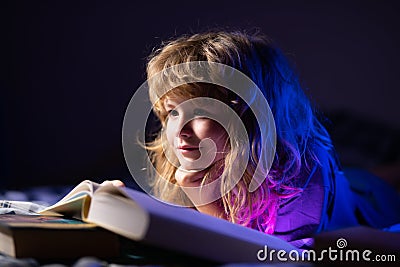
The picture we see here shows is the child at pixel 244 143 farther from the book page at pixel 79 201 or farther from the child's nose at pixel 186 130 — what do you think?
the book page at pixel 79 201

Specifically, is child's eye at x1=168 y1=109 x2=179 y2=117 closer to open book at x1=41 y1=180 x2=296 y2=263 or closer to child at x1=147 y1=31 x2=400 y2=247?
child at x1=147 y1=31 x2=400 y2=247

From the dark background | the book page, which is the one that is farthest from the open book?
the dark background

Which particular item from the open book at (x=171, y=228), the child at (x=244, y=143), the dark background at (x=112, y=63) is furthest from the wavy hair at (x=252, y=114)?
the dark background at (x=112, y=63)

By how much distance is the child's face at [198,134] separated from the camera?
0.71 metres

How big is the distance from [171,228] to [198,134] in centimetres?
25

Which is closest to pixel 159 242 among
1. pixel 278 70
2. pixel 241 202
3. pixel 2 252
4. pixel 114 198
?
pixel 114 198

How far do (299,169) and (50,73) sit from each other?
143 cm

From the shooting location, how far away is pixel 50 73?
1.98m

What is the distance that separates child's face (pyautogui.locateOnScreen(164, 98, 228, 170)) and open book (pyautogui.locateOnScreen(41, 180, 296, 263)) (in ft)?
0.62

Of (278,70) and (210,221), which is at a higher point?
(278,70)

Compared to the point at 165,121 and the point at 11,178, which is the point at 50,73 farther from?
the point at 165,121

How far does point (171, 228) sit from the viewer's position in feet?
1.53

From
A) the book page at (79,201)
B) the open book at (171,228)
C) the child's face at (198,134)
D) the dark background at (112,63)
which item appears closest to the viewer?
the open book at (171,228)

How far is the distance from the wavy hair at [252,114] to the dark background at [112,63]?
1.15m
